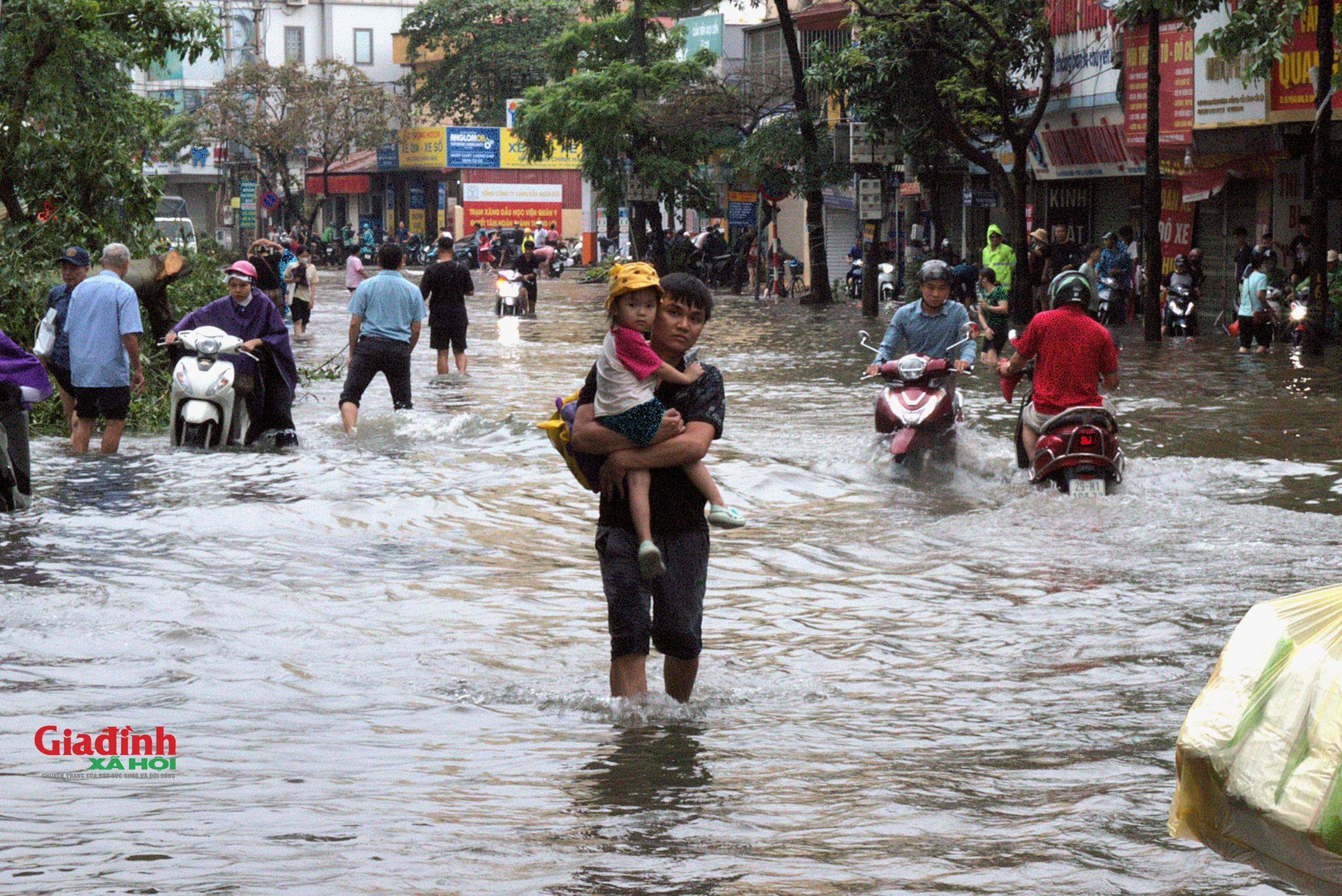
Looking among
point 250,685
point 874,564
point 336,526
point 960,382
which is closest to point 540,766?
point 250,685

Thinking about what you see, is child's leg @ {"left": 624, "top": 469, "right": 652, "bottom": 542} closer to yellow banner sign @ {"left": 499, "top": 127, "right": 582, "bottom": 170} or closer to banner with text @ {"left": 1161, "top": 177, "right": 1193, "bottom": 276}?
banner with text @ {"left": 1161, "top": 177, "right": 1193, "bottom": 276}

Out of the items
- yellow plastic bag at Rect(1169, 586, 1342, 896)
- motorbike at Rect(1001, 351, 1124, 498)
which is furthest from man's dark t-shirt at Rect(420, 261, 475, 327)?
yellow plastic bag at Rect(1169, 586, 1342, 896)

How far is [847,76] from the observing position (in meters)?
30.1

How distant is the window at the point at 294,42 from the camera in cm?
8138

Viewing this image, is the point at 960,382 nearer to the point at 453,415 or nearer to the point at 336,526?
the point at 453,415

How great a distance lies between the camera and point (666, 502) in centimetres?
570

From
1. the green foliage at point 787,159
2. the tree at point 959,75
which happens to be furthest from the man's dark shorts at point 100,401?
the green foliage at point 787,159

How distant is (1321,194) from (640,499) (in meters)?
16.5

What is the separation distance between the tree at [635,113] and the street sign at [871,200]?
8.87 meters

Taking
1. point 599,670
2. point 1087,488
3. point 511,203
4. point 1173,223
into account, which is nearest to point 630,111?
point 1173,223

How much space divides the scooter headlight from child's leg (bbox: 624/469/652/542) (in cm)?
745

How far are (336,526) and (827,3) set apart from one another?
34.4m

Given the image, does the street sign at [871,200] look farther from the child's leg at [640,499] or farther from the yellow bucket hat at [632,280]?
the child's leg at [640,499]

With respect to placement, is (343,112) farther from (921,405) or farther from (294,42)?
(921,405)
